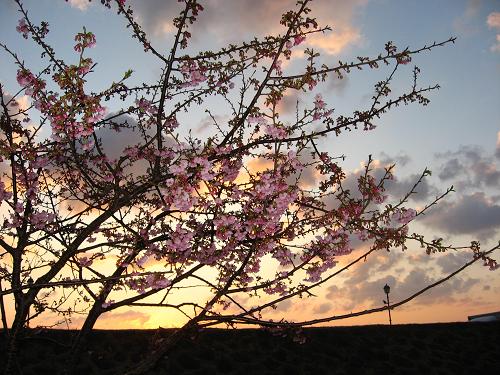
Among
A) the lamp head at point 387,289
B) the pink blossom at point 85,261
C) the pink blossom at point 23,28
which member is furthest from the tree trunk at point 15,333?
the lamp head at point 387,289

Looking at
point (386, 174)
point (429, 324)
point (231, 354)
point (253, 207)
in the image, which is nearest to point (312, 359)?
point (231, 354)

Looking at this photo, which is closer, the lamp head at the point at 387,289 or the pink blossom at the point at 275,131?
the pink blossom at the point at 275,131

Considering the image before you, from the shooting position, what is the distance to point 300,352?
962cm

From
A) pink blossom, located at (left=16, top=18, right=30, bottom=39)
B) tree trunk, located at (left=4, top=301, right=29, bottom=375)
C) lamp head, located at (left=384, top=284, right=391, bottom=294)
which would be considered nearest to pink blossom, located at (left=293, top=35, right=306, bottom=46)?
pink blossom, located at (left=16, top=18, right=30, bottom=39)

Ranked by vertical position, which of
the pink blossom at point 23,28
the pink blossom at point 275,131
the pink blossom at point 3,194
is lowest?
the pink blossom at point 3,194

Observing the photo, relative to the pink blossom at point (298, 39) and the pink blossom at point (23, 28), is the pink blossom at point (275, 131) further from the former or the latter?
the pink blossom at point (23, 28)

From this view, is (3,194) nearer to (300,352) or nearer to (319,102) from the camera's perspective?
(319,102)

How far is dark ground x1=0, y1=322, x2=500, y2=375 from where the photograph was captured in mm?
8367

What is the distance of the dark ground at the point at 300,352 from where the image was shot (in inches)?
329

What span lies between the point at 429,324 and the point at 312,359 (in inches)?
146

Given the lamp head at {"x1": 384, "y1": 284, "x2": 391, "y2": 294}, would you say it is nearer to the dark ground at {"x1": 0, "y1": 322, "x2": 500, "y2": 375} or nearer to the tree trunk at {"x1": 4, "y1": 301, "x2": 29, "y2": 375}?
the dark ground at {"x1": 0, "y1": 322, "x2": 500, "y2": 375}

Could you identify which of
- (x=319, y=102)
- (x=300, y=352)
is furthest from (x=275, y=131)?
(x=300, y=352)

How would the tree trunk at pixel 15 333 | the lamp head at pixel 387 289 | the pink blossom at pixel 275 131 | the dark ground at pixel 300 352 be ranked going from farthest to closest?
the lamp head at pixel 387 289 < the dark ground at pixel 300 352 < the tree trunk at pixel 15 333 < the pink blossom at pixel 275 131

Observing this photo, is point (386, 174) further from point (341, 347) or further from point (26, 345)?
point (26, 345)
